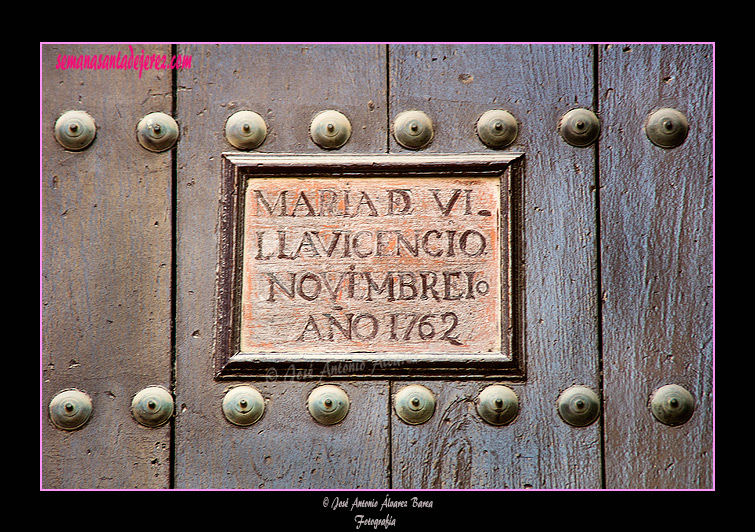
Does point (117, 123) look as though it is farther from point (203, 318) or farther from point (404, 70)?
point (404, 70)

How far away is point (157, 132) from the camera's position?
2.65 ft

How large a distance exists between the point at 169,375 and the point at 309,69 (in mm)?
452

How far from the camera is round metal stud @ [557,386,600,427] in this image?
0.78 meters

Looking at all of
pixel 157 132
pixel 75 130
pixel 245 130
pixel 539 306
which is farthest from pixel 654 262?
pixel 75 130

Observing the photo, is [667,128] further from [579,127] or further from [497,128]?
[497,128]

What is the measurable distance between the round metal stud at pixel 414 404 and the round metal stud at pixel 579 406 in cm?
17

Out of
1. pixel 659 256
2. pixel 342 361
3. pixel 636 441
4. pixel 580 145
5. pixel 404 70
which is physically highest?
pixel 404 70

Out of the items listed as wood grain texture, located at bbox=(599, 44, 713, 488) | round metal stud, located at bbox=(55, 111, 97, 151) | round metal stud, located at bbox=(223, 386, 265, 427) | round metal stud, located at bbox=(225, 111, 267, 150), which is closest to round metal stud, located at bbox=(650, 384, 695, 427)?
wood grain texture, located at bbox=(599, 44, 713, 488)

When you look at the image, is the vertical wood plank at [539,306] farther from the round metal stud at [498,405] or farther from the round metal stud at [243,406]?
the round metal stud at [243,406]

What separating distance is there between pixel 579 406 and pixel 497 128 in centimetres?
38

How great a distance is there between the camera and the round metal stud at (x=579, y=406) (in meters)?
0.78

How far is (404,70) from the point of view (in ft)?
2.68

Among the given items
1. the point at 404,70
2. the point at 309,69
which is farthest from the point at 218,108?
the point at 404,70

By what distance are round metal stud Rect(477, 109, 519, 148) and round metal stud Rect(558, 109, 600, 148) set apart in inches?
2.5
